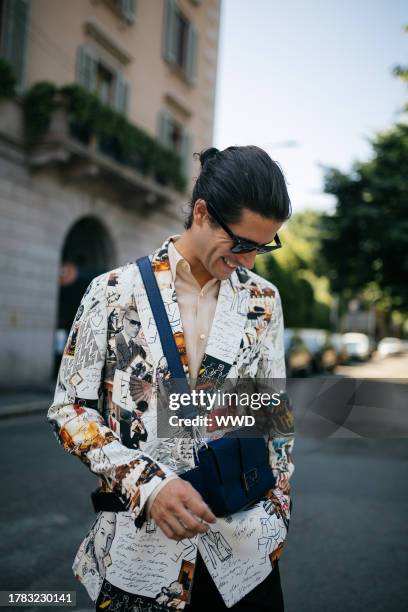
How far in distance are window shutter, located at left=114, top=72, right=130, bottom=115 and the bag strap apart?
13528 millimetres

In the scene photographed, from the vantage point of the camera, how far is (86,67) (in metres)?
13.0

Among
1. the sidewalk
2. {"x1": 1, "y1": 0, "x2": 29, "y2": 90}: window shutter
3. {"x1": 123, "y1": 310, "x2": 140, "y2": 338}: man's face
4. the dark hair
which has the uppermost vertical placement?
{"x1": 1, "y1": 0, "x2": 29, "y2": 90}: window shutter

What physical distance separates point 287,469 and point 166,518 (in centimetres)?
47

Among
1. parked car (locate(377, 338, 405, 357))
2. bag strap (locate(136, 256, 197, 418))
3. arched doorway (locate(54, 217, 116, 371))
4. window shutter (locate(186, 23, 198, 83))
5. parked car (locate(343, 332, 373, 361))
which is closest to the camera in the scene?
bag strap (locate(136, 256, 197, 418))

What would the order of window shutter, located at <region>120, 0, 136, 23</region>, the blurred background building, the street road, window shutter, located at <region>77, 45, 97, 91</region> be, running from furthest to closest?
window shutter, located at <region>120, 0, 136, 23</region> → window shutter, located at <region>77, 45, 97, 91</region> → the blurred background building → the street road

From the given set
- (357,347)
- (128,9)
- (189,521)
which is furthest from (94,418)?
(357,347)

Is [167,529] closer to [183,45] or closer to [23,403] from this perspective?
[23,403]

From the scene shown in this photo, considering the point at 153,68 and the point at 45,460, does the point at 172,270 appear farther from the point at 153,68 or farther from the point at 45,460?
the point at 153,68

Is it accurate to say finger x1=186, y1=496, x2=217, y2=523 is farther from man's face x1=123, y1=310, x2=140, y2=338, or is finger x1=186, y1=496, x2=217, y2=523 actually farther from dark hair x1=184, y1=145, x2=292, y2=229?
dark hair x1=184, y1=145, x2=292, y2=229

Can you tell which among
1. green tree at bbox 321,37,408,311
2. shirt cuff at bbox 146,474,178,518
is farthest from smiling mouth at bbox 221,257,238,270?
green tree at bbox 321,37,408,311

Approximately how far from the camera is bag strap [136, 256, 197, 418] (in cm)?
137

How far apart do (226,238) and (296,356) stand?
49.1 ft

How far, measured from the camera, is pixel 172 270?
61.8 inches

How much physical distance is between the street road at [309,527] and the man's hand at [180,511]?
6.84ft
